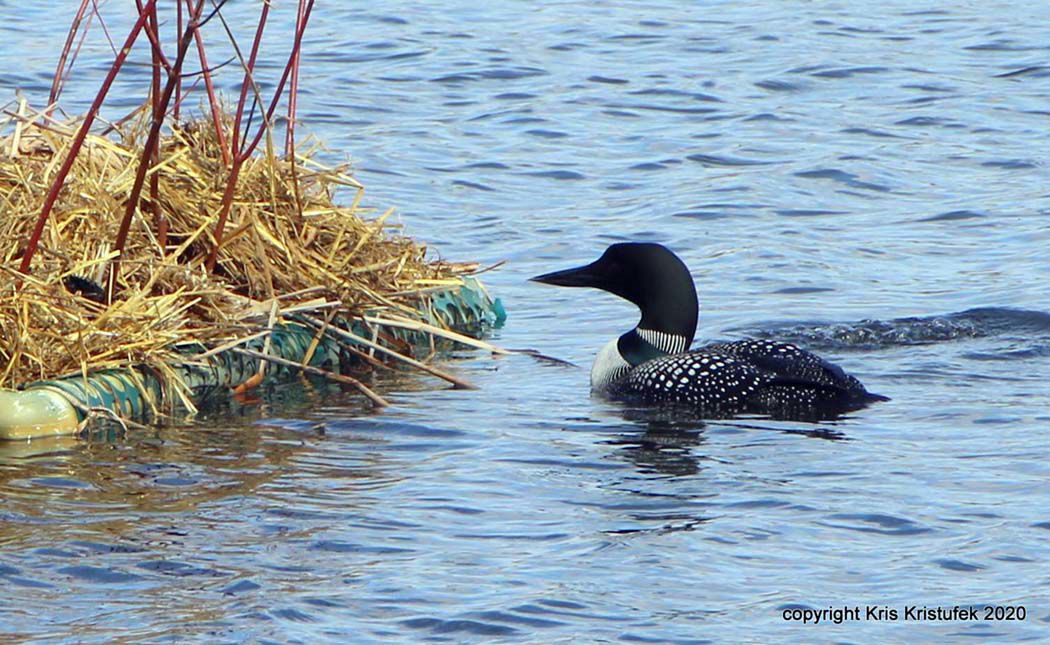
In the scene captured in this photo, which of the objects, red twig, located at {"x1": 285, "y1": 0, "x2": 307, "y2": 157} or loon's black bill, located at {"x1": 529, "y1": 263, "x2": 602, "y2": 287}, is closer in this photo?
red twig, located at {"x1": 285, "y1": 0, "x2": 307, "y2": 157}

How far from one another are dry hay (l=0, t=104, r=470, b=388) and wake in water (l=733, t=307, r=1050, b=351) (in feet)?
4.89

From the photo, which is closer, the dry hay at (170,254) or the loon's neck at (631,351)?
the dry hay at (170,254)

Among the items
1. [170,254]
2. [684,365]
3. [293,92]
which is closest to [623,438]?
[684,365]

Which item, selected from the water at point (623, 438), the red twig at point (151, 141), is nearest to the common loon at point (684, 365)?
the water at point (623, 438)

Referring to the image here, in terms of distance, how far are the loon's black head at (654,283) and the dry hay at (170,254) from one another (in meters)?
0.76

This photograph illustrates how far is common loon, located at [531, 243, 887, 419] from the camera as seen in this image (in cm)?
741

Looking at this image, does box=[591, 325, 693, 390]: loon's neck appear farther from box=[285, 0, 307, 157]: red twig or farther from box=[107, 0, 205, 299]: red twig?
box=[107, 0, 205, 299]: red twig

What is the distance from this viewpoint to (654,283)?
313 inches

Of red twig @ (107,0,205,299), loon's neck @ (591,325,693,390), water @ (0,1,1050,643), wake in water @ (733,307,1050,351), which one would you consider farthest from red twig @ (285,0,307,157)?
wake in water @ (733,307,1050,351)

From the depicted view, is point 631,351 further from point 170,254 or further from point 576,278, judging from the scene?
point 170,254

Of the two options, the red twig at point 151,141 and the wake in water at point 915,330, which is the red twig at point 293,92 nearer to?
the red twig at point 151,141

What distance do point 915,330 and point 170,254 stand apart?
124 inches

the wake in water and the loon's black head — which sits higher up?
the loon's black head

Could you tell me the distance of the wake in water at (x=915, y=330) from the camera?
8.51 meters
